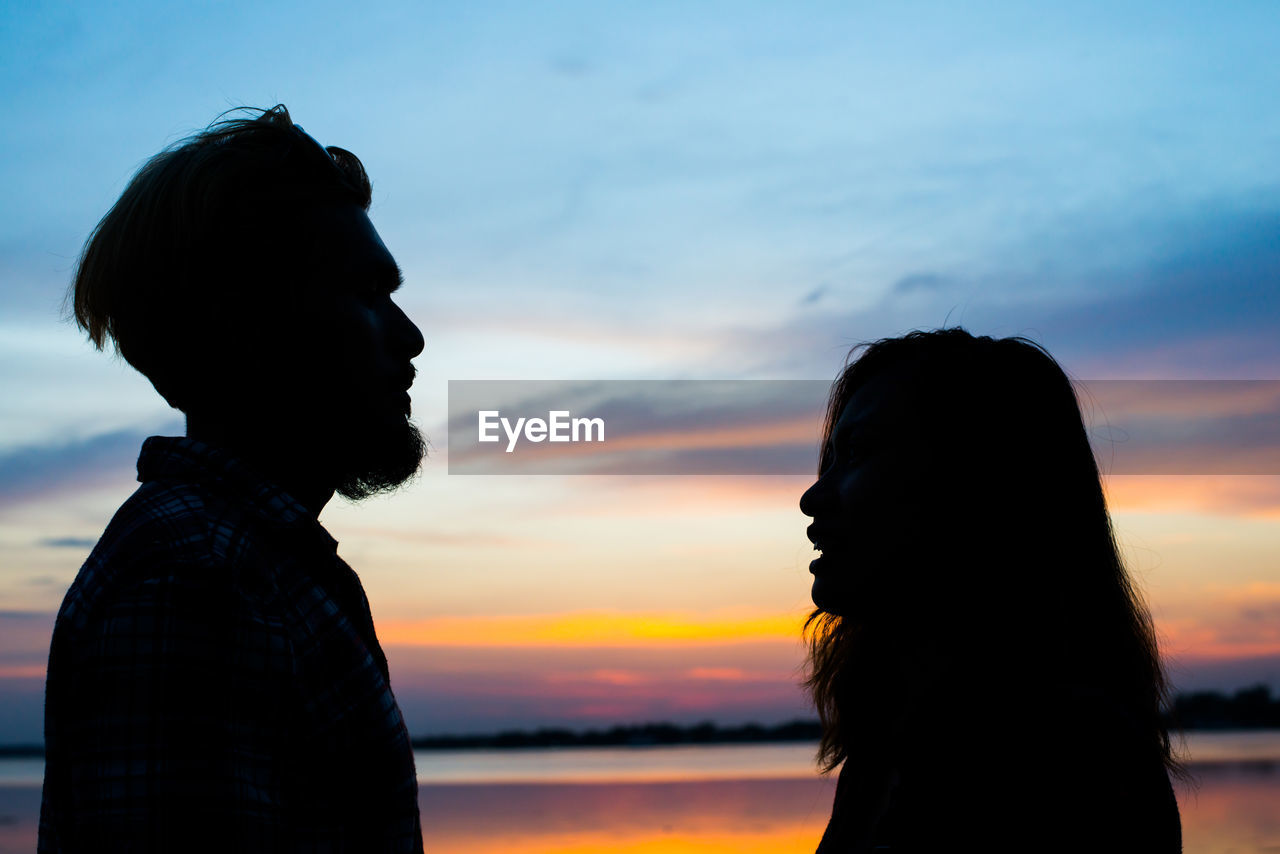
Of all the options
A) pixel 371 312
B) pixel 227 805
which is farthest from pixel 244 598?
pixel 371 312

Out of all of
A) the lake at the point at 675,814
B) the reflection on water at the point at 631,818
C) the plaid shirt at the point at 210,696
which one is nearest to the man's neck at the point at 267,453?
the plaid shirt at the point at 210,696

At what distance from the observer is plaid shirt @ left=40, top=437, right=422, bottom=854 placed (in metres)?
1.62

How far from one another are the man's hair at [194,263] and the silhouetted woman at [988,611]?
1.34m

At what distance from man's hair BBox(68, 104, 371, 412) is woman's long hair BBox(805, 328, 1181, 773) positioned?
4.64 ft

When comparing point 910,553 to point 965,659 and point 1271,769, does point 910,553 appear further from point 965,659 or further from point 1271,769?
point 1271,769

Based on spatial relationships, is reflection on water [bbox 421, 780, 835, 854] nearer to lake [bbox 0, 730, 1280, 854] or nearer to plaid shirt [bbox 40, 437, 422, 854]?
lake [bbox 0, 730, 1280, 854]

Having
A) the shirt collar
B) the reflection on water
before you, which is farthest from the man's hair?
the reflection on water

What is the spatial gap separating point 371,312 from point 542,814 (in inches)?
711

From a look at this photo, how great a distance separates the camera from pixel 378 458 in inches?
98.4

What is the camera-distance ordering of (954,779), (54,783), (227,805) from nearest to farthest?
(227,805) < (54,783) < (954,779)

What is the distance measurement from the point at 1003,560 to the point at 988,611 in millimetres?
136

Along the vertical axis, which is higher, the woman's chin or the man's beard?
the man's beard

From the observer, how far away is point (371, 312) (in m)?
2.47

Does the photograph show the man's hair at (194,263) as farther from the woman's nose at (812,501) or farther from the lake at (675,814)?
the lake at (675,814)
